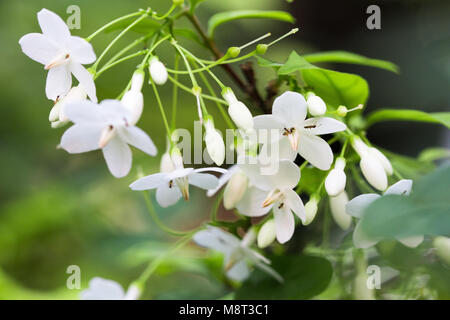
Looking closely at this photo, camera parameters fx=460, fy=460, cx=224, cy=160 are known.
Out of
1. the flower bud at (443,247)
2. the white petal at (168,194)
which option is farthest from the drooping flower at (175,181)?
the flower bud at (443,247)

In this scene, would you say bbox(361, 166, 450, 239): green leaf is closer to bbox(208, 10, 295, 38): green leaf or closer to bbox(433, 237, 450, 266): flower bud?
bbox(433, 237, 450, 266): flower bud

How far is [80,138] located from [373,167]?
0.26m

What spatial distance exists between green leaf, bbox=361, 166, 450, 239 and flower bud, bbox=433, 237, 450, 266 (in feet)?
0.49

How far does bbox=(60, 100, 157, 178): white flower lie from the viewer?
0.37 meters

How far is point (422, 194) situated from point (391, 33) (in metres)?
1.37

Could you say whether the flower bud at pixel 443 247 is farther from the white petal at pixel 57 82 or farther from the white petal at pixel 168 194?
the white petal at pixel 57 82

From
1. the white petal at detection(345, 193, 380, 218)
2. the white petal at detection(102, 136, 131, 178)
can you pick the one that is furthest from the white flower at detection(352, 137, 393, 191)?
the white petal at detection(102, 136, 131, 178)

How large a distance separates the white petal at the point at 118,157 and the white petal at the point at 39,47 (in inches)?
4.5

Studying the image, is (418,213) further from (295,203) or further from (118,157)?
(118,157)

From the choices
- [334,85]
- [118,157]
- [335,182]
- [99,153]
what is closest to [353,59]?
[334,85]

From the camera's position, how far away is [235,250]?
513 millimetres

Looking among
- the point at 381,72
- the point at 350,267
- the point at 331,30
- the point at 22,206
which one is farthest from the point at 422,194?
the point at 331,30
